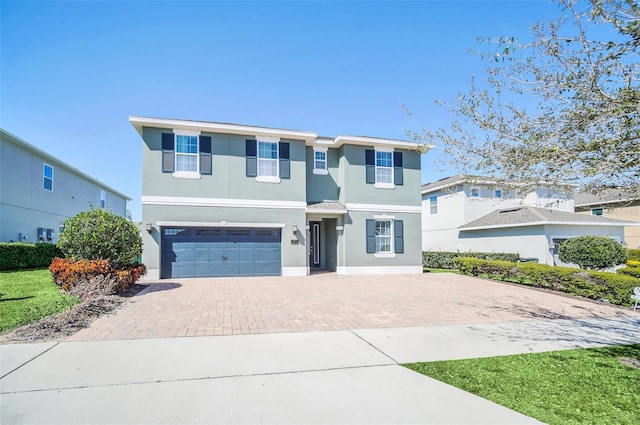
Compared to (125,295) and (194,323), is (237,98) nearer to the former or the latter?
(125,295)

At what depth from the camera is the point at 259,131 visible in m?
14.6

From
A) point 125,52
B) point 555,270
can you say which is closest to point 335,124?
point 125,52

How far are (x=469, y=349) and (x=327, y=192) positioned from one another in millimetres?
11977

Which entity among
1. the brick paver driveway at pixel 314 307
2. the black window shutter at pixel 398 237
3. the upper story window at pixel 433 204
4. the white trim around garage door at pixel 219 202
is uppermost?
the upper story window at pixel 433 204

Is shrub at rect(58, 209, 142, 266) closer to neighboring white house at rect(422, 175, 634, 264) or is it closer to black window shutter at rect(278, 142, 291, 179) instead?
black window shutter at rect(278, 142, 291, 179)

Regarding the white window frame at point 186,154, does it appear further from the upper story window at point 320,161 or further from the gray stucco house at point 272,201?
the upper story window at point 320,161

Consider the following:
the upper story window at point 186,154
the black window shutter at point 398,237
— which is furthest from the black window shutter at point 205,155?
the black window shutter at point 398,237

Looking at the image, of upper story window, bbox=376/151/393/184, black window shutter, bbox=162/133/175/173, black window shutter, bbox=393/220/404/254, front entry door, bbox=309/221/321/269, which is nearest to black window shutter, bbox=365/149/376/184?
upper story window, bbox=376/151/393/184

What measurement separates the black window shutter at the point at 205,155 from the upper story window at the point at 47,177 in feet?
37.3

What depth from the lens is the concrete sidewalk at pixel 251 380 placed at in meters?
3.18

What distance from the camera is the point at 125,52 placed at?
8891 mm

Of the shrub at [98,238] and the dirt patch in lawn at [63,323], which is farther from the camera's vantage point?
the shrub at [98,238]

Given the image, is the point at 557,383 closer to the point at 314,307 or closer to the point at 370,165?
the point at 314,307

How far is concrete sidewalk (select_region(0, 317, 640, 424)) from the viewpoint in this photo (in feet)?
10.4
